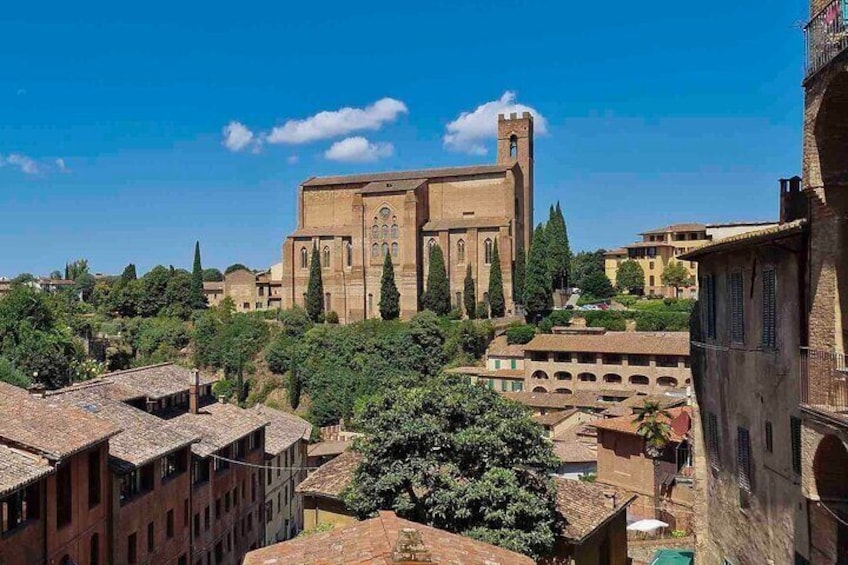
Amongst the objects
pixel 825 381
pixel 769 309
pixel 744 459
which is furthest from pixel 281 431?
pixel 825 381

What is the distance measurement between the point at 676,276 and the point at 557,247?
16155 millimetres

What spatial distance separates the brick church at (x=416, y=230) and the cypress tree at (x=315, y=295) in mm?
2814

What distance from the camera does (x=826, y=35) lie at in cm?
1263

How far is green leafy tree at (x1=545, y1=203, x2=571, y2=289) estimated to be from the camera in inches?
3654

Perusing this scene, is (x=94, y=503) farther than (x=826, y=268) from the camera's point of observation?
Yes

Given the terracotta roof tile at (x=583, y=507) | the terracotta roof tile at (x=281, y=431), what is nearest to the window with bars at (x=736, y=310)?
the terracotta roof tile at (x=583, y=507)

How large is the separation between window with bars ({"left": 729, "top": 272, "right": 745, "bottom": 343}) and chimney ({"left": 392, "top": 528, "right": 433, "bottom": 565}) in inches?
359

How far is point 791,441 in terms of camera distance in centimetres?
1367

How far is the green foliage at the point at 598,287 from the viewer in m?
96.6

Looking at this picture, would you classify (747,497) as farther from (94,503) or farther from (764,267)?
(94,503)

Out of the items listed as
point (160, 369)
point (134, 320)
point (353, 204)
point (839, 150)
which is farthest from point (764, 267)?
point (134, 320)

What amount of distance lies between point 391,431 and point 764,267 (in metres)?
10.9

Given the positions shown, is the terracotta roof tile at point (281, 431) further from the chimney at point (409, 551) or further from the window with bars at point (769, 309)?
the window with bars at point (769, 309)

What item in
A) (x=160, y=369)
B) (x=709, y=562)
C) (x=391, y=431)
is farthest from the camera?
(x=160, y=369)
